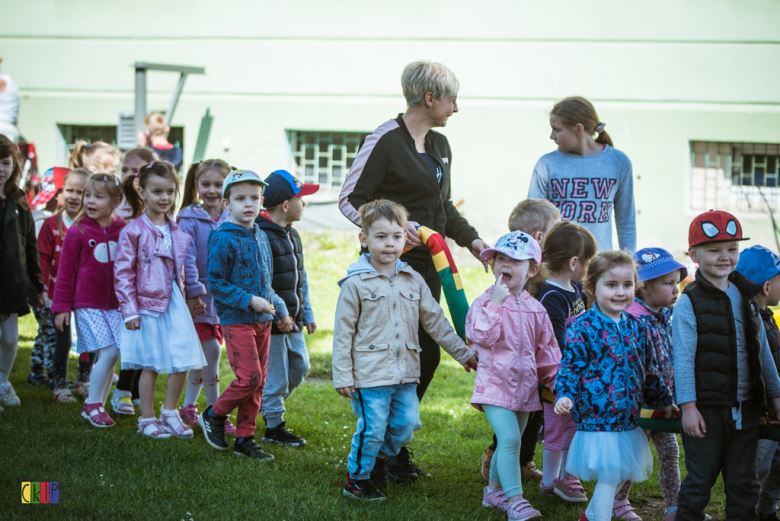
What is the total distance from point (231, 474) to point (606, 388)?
7.05 ft

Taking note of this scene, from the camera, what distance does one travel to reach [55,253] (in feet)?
20.2

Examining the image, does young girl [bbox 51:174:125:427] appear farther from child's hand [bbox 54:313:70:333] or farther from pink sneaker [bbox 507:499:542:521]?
pink sneaker [bbox 507:499:542:521]

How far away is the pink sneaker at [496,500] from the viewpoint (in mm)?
3752

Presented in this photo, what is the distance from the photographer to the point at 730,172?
13.4m

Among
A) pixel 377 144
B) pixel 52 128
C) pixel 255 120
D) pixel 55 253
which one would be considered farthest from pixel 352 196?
pixel 52 128

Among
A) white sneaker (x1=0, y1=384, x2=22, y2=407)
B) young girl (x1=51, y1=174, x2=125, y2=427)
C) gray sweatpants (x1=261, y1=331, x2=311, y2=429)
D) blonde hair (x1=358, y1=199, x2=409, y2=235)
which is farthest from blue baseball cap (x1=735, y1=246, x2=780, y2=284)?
white sneaker (x1=0, y1=384, x2=22, y2=407)

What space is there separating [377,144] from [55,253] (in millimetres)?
3536

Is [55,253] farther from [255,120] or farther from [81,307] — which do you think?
[255,120]

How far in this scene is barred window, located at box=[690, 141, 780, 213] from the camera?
13336 mm

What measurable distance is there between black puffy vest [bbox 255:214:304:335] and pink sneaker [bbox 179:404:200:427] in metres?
1.01

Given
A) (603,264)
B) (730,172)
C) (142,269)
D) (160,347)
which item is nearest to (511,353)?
(603,264)

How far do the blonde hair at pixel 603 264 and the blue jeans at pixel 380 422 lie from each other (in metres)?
1.10

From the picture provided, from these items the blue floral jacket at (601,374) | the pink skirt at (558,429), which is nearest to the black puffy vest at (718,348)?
the blue floral jacket at (601,374)

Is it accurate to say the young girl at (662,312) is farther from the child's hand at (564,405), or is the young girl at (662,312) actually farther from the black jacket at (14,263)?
the black jacket at (14,263)
